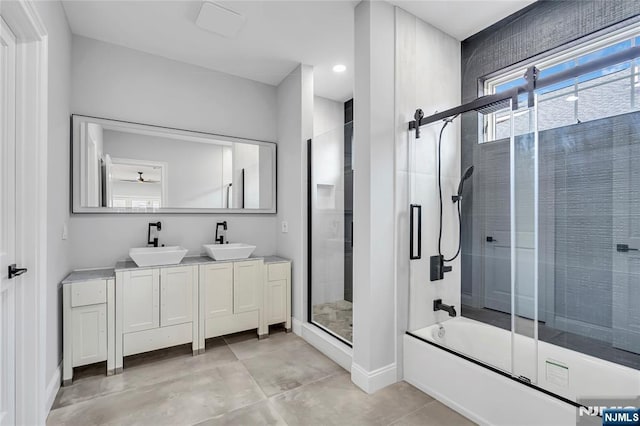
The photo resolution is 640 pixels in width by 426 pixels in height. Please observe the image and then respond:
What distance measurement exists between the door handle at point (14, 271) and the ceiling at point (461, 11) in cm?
277

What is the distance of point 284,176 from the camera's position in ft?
11.2

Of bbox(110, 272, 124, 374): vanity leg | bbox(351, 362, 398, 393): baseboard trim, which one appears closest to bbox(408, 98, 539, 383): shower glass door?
bbox(351, 362, 398, 393): baseboard trim

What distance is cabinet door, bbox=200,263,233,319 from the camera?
275 centimetres

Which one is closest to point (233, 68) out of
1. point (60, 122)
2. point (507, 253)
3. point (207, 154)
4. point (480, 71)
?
point (207, 154)

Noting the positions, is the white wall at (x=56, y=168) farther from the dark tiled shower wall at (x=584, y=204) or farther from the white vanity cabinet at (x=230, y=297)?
the dark tiled shower wall at (x=584, y=204)

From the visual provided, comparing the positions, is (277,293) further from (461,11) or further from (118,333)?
(461,11)

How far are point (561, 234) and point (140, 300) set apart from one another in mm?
3136

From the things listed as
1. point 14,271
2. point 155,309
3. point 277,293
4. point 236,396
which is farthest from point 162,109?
point 236,396

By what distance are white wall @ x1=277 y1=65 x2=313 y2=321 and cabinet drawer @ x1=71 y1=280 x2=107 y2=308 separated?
1.65m

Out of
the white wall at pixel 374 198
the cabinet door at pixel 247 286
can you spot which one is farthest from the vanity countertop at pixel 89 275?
the white wall at pixel 374 198

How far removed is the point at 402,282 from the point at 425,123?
46.7 inches

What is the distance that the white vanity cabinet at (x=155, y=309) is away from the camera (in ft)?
7.86

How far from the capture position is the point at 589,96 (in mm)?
1870

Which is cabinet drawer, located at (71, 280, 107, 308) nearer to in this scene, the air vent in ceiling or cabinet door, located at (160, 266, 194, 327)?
cabinet door, located at (160, 266, 194, 327)
